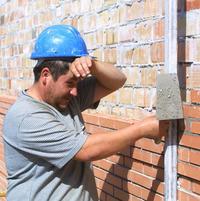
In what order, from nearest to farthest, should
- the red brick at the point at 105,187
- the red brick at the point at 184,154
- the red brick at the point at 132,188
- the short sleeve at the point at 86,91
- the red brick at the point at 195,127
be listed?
the red brick at the point at 195,127
the red brick at the point at 184,154
the short sleeve at the point at 86,91
the red brick at the point at 132,188
the red brick at the point at 105,187

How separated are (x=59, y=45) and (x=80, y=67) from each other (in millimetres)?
271

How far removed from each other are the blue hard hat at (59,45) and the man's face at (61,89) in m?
0.14

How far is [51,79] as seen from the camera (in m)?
3.08

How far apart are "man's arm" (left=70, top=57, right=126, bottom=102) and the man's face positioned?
8 centimetres

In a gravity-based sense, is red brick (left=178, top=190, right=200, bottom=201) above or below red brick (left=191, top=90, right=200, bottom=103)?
below

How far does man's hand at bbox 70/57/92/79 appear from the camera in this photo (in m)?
2.94

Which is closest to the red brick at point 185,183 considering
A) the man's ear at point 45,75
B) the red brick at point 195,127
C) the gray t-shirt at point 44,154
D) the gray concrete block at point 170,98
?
the red brick at point 195,127

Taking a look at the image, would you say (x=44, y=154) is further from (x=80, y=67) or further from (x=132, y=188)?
(x=132, y=188)

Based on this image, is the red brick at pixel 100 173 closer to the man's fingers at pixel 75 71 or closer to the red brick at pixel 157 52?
the red brick at pixel 157 52

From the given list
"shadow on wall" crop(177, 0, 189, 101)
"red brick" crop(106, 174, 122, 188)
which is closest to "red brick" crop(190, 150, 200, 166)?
"shadow on wall" crop(177, 0, 189, 101)

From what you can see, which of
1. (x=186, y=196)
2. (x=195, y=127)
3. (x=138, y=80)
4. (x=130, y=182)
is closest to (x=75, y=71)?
(x=195, y=127)

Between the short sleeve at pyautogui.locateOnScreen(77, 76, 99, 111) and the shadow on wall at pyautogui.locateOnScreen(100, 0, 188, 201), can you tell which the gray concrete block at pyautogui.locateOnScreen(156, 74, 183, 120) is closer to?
the shadow on wall at pyautogui.locateOnScreen(100, 0, 188, 201)

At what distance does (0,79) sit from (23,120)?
4765 millimetres

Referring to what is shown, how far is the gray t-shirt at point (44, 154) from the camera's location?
297 cm
